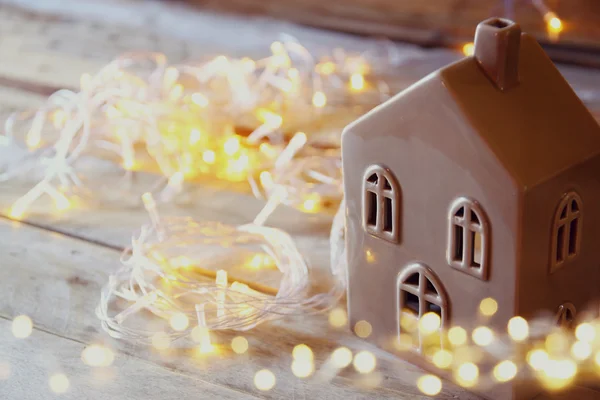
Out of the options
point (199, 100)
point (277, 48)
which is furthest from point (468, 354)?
point (277, 48)

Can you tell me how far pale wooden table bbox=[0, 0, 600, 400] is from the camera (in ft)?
2.92

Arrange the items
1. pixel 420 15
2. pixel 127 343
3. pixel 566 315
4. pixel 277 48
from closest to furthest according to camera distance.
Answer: pixel 566 315
pixel 127 343
pixel 277 48
pixel 420 15

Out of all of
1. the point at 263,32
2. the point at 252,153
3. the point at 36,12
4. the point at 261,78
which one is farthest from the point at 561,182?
the point at 36,12

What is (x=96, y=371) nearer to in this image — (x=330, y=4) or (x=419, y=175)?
(x=419, y=175)

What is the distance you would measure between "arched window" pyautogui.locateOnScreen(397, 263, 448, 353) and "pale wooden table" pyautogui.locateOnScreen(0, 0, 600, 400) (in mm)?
56

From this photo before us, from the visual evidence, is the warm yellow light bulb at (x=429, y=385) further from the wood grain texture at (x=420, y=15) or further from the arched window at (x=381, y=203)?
the wood grain texture at (x=420, y=15)

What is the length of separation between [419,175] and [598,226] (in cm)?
18

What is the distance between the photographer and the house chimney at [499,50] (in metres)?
0.75

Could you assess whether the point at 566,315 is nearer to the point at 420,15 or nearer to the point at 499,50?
the point at 499,50

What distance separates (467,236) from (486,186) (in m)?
0.05

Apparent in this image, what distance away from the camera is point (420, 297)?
0.85 m

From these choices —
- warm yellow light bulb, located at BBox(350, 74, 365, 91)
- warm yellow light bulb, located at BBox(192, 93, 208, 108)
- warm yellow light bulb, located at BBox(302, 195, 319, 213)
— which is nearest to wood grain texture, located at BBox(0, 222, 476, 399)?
warm yellow light bulb, located at BBox(302, 195, 319, 213)

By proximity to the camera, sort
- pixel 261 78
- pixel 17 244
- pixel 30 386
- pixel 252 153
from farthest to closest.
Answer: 1. pixel 261 78
2. pixel 252 153
3. pixel 17 244
4. pixel 30 386

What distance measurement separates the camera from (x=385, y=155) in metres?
0.81
